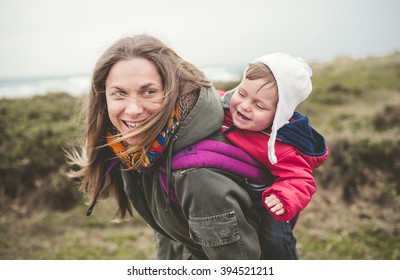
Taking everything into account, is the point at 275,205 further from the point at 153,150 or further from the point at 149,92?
the point at 149,92

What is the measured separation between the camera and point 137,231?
3314 mm

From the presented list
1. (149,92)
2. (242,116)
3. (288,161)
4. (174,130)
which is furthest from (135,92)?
(288,161)

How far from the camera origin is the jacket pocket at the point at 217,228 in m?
1.22

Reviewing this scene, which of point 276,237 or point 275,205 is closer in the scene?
point 275,205

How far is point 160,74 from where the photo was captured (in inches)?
50.8

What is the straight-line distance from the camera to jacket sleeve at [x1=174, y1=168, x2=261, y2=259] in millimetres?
1192

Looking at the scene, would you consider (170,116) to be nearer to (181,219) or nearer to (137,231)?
(181,219)

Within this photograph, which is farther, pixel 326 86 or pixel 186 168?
pixel 326 86

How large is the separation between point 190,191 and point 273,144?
35cm

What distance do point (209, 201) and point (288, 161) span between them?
35cm

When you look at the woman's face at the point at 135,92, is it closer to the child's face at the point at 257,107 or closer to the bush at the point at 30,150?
the child's face at the point at 257,107

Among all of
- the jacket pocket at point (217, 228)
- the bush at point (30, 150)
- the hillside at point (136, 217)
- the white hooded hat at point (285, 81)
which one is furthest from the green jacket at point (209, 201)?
the bush at point (30, 150)

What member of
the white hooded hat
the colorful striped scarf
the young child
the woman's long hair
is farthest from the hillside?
the white hooded hat

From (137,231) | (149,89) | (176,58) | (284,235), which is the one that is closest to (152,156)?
(149,89)
